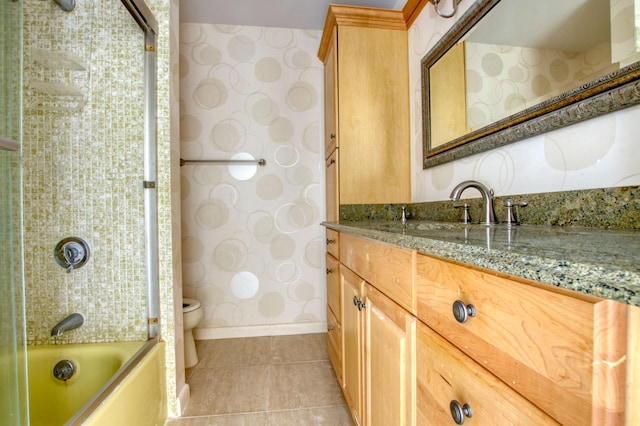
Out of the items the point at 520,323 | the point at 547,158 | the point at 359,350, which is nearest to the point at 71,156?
the point at 359,350

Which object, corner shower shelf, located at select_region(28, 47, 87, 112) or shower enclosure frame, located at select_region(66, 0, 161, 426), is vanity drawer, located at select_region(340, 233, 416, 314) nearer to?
shower enclosure frame, located at select_region(66, 0, 161, 426)

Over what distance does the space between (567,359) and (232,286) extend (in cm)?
225

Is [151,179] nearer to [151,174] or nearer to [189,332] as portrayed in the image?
[151,174]

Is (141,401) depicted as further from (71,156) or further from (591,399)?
(591,399)

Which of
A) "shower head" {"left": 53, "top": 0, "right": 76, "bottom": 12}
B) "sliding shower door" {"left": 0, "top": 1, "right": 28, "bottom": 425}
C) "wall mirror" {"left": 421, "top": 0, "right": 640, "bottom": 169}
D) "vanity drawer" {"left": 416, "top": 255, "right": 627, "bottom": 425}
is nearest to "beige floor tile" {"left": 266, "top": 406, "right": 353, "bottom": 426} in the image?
"sliding shower door" {"left": 0, "top": 1, "right": 28, "bottom": 425}

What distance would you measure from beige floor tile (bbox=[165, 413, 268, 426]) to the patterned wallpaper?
1445mm

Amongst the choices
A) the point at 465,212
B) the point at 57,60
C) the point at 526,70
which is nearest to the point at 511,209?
the point at 465,212

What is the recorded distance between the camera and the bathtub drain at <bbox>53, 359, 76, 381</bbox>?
119 cm

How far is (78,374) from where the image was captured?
1.20m

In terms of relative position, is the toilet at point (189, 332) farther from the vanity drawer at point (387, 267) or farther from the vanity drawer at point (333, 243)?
the vanity drawer at point (387, 267)

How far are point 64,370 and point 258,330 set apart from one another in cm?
127

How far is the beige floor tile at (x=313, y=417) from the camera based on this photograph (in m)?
1.34

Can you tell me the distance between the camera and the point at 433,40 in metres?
1.59

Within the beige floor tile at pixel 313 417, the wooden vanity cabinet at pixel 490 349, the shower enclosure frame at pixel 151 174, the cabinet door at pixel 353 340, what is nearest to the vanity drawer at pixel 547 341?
the wooden vanity cabinet at pixel 490 349
